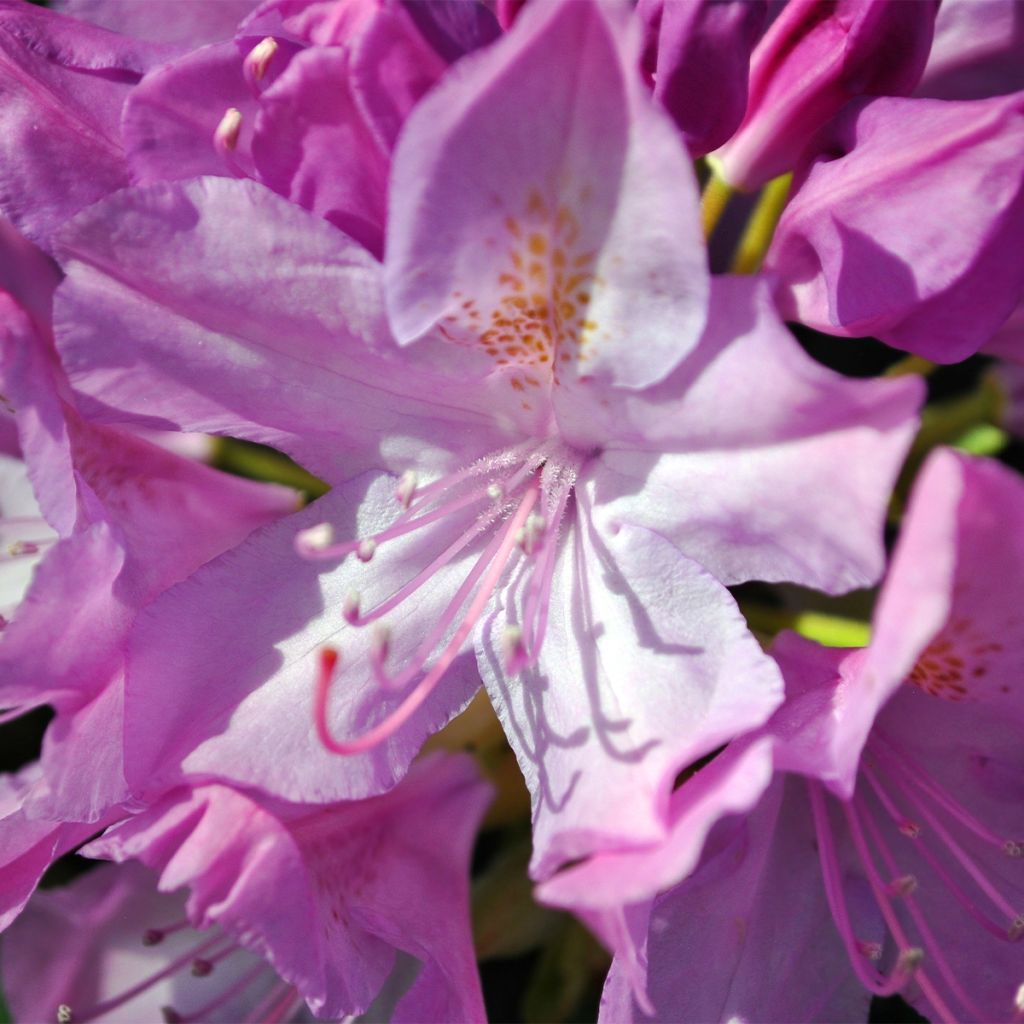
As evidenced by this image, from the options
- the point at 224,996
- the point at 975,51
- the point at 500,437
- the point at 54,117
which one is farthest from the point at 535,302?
the point at 224,996

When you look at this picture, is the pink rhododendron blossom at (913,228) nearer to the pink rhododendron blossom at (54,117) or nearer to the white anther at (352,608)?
the white anther at (352,608)

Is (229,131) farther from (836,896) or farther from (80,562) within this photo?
(836,896)

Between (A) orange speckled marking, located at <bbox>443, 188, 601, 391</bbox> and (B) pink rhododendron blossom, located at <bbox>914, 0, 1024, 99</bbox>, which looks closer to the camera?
(A) orange speckled marking, located at <bbox>443, 188, 601, 391</bbox>

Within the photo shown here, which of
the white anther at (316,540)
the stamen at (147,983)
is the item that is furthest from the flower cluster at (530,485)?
the stamen at (147,983)

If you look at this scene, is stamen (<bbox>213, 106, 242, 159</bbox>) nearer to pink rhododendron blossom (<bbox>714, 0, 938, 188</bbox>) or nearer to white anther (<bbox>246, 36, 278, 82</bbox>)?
white anther (<bbox>246, 36, 278, 82</bbox>)

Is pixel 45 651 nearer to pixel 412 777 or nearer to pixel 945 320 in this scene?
pixel 412 777

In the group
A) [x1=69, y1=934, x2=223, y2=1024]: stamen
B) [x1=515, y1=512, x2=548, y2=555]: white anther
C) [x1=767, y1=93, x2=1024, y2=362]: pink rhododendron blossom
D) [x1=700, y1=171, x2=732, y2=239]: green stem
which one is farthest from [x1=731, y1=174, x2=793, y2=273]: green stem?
[x1=69, y1=934, x2=223, y2=1024]: stamen

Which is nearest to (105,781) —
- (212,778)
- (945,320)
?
(212,778)
